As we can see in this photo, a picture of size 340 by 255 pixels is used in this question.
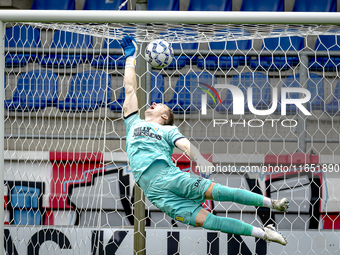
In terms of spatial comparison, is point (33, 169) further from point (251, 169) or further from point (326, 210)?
point (326, 210)

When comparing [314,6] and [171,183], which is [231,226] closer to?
[171,183]

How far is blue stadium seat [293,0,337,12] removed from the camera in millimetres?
5387

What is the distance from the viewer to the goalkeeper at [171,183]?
239 centimetres

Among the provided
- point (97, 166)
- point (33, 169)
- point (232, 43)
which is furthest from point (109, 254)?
point (232, 43)

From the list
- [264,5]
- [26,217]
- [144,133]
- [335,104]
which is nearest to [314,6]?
[264,5]

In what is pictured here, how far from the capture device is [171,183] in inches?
95.9

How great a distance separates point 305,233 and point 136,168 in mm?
2131

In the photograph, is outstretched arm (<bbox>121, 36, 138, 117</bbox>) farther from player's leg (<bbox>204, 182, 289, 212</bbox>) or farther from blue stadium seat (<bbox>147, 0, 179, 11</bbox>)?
blue stadium seat (<bbox>147, 0, 179, 11</bbox>)

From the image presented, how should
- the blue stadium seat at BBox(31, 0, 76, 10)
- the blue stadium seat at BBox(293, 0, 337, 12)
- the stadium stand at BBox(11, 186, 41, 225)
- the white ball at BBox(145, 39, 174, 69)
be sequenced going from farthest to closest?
the blue stadium seat at BBox(31, 0, 76, 10) → the blue stadium seat at BBox(293, 0, 337, 12) → the stadium stand at BBox(11, 186, 41, 225) → the white ball at BBox(145, 39, 174, 69)

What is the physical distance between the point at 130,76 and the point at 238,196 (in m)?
1.16

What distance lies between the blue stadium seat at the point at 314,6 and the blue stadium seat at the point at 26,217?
4.83 meters

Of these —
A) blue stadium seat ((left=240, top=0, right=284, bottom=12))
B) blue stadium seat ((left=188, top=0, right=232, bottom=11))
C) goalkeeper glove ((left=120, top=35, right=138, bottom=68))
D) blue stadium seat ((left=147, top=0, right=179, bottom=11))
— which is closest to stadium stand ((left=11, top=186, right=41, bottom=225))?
goalkeeper glove ((left=120, top=35, right=138, bottom=68))

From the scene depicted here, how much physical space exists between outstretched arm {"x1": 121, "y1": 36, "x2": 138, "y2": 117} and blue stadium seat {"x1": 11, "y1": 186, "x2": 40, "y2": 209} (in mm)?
2009

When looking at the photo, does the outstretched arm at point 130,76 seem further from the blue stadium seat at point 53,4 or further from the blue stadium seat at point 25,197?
the blue stadium seat at point 53,4
